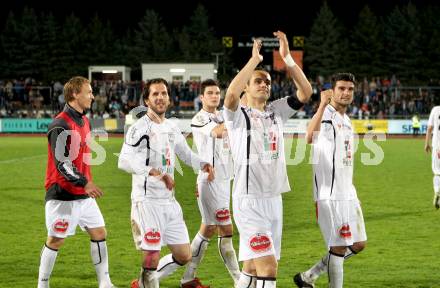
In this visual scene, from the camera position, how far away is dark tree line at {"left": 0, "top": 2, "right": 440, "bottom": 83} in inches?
3669

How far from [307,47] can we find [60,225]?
309 ft

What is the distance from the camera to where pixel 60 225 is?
313 inches

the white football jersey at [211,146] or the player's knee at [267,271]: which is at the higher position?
the white football jersey at [211,146]

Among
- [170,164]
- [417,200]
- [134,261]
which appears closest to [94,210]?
[170,164]

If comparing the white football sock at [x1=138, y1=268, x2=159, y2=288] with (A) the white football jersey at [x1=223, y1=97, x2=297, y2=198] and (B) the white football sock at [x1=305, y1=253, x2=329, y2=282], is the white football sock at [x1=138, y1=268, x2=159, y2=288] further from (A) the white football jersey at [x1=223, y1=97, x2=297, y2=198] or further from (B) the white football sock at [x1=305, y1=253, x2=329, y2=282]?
(B) the white football sock at [x1=305, y1=253, x2=329, y2=282]

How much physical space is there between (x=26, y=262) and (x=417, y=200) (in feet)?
30.9

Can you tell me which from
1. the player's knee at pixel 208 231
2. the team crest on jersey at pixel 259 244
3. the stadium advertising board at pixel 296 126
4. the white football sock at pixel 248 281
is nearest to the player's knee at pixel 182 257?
the white football sock at pixel 248 281

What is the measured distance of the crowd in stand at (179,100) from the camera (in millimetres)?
46219

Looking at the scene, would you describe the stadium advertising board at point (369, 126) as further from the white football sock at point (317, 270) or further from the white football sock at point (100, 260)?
the white football sock at point (100, 260)

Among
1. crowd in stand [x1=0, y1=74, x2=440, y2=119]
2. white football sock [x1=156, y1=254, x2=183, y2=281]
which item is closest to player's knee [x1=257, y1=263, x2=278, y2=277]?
white football sock [x1=156, y1=254, x2=183, y2=281]

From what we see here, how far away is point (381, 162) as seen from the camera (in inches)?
1063

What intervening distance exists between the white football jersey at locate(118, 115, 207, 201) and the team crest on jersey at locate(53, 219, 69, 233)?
924 mm

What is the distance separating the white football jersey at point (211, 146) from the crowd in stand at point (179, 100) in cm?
3582

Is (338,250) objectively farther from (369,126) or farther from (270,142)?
(369,126)
